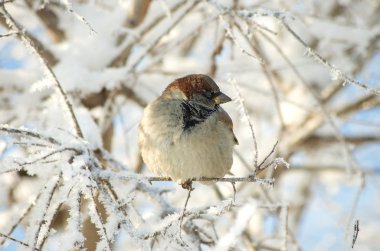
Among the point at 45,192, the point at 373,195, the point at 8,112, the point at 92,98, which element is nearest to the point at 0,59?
the point at 8,112

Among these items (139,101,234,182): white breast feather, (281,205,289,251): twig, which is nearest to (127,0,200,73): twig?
(139,101,234,182): white breast feather

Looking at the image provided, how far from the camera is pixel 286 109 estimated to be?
5570 mm

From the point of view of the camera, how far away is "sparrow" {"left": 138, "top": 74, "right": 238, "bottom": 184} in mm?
2545

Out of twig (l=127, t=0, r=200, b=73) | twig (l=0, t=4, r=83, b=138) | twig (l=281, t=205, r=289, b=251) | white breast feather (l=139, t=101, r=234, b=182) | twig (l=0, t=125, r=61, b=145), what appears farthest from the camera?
twig (l=127, t=0, r=200, b=73)

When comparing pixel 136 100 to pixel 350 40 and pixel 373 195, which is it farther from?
pixel 373 195

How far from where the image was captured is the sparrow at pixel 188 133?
2.54m

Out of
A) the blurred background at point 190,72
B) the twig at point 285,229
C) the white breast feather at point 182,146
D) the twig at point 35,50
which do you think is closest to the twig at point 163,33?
the blurred background at point 190,72

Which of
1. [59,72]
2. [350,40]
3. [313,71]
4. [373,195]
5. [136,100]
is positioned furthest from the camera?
[373,195]

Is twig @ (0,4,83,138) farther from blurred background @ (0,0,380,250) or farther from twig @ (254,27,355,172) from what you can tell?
twig @ (254,27,355,172)

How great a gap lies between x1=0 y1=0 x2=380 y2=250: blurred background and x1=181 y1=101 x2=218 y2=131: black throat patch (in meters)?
0.15

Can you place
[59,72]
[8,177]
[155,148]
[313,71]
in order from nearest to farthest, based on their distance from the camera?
[155,148], [59,72], [8,177], [313,71]

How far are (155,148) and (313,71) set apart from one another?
3.24 meters

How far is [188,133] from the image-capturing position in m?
2.55

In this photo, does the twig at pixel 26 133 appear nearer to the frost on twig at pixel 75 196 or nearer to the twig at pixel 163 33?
the frost on twig at pixel 75 196
